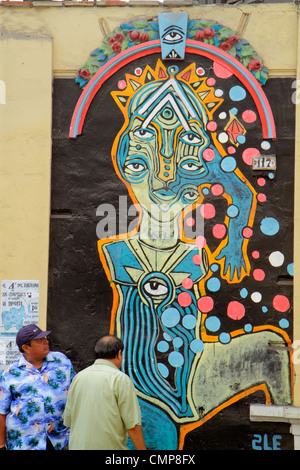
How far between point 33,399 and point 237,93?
3385 millimetres

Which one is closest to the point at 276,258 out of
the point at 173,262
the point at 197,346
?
the point at 173,262

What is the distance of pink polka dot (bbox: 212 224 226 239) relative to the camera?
569 cm

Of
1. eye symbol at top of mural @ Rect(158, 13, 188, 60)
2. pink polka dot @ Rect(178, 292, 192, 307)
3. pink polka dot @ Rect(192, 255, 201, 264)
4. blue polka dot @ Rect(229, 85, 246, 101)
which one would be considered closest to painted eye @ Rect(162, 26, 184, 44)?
eye symbol at top of mural @ Rect(158, 13, 188, 60)

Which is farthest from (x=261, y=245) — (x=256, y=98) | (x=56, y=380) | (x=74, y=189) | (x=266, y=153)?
(x=56, y=380)

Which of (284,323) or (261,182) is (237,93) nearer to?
(261,182)

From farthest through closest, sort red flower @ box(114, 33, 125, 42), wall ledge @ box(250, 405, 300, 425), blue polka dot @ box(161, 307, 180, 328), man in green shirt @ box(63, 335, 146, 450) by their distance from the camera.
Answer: red flower @ box(114, 33, 125, 42), blue polka dot @ box(161, 307, 180, 328), wall ledge @ box(250, 405, 300, 425), man in green shirt @ box(63, 335, 146, 450)

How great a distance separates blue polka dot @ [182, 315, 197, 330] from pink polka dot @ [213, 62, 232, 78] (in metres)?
2.35

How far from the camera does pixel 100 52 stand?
588 centimetres

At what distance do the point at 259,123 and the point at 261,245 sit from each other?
1.18 metres

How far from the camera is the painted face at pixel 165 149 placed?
18.9 feet

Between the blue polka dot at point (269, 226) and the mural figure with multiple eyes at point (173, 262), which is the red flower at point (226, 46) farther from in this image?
the blue polka dot at point (269, 226)

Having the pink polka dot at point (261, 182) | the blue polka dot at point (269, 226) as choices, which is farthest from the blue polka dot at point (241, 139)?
the blue polka dot at point (269, 226)

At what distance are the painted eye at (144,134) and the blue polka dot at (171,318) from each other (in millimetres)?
1677

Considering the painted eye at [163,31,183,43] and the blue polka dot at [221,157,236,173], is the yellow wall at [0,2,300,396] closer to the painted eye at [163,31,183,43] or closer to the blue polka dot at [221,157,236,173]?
the painted eye at [163,31,183,43]
